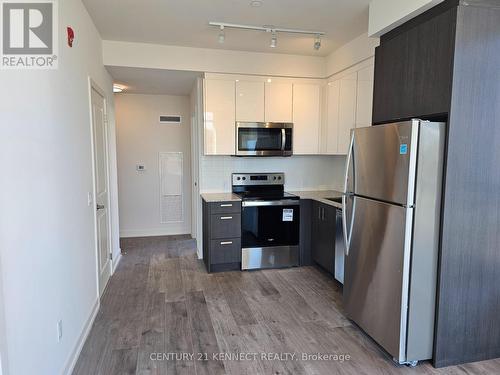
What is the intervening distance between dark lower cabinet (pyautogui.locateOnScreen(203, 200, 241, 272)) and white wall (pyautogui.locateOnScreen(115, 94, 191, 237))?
6.69 feet

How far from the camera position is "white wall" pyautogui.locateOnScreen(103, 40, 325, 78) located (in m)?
3.70

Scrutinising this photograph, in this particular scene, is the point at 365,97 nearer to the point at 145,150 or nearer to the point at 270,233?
the point at 270,233

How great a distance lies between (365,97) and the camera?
3379mm

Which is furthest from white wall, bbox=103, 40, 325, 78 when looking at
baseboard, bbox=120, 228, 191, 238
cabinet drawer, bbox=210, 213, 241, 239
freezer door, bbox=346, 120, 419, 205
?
baseboard, bbox=120, 228, 191, 238

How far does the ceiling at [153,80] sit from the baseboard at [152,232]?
2.32 metres

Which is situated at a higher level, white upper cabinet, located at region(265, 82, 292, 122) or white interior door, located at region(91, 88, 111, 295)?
white upper cabinet, located at region(265, 82, 292, 122)

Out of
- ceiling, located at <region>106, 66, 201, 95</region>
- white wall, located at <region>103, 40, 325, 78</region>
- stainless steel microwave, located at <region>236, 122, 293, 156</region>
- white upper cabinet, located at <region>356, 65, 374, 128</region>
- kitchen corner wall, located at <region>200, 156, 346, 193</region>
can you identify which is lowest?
kitchen corner wall, located at <region>200, 156, 346, 193</region>

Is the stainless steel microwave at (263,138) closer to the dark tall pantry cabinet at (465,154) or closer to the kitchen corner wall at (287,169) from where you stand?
the kitchen corner wall at (287,169)

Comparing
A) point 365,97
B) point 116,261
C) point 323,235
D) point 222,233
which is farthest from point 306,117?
point 116,261

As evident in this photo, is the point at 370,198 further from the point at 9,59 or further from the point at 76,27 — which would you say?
the point at 76,27

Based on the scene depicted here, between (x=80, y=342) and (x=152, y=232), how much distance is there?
11.1 feet

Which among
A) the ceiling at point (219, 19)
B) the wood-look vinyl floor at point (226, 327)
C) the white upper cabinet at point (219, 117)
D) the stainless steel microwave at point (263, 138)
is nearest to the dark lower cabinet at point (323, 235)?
the wood-look vinyl floor at point (226, 327)

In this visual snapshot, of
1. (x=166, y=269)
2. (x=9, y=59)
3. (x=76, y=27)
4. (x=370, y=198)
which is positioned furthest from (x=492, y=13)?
(x=166, y=269)

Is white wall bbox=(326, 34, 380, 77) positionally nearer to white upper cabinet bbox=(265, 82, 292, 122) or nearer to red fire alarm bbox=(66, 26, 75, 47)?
white upper cabinet bbox=(265, 82, 292, 122)
